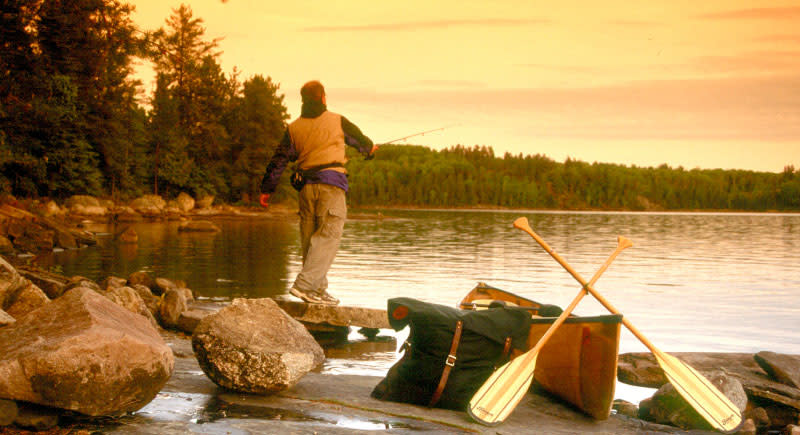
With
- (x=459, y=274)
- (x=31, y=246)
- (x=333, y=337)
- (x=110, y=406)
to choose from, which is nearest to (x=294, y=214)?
(x=31, y=246)

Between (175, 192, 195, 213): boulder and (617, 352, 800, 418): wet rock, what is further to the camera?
(175, 192, 195, 213): boulder

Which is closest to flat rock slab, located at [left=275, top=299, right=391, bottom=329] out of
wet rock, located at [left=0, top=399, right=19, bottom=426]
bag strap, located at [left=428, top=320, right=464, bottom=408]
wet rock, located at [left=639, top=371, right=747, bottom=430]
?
bag strap, located at [left=428, top=320, right=464, bottom=408]

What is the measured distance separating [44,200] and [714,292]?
139 feet

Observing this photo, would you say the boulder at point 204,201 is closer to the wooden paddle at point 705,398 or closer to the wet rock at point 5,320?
the wet rock at point 5,320

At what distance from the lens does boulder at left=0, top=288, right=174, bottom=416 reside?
4.62m

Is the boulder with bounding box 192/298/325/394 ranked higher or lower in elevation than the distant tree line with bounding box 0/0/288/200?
lower

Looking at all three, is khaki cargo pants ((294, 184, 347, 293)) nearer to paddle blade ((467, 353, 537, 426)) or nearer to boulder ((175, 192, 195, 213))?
paddle blade ((467, 353, 537, 426))

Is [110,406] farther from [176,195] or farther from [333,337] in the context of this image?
[176,195]

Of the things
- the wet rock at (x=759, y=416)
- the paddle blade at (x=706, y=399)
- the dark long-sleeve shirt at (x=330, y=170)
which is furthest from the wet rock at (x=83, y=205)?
the wet rock at (x=759, y=416)

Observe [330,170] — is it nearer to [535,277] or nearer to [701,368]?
[701,368]

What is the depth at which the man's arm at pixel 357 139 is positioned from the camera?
926 cm

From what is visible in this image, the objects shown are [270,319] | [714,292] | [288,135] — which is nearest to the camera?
[270,319]

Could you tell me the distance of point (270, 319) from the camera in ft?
21.8

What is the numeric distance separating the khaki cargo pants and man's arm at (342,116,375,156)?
58 cm
